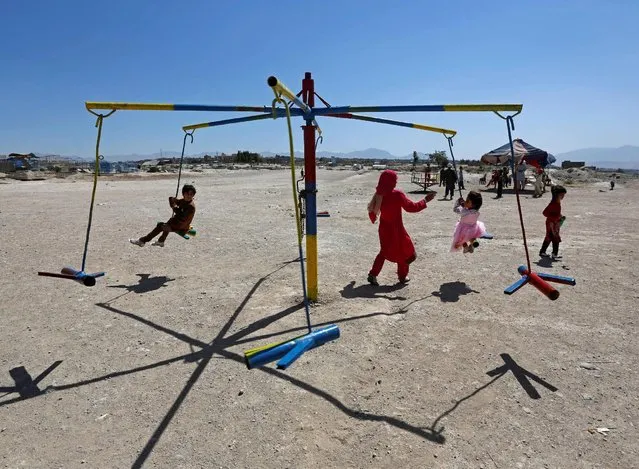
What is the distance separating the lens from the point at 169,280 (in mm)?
6473

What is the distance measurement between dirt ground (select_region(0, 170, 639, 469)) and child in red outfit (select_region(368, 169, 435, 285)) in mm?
432

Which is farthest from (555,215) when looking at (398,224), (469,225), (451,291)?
(398,224)

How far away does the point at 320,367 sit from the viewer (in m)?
3.75

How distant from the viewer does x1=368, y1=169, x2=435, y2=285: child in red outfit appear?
228 inches

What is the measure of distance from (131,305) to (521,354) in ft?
14.8

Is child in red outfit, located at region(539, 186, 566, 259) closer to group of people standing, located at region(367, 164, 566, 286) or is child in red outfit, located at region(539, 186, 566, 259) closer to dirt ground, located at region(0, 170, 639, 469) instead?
dirt ground, located at region(0, 170, 639, 469)

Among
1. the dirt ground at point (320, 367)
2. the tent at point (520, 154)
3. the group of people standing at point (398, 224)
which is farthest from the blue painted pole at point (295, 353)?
the tent at point (520, 154)

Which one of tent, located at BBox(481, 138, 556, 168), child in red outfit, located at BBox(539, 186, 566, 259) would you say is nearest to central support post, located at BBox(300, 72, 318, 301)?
child in red outfit, located at BBox(539, 186, 566, 259)

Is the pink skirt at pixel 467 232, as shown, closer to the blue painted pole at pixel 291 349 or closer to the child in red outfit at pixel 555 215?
the child in red outfit at pixel 555 215

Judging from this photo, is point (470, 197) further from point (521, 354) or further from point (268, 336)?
point (268, 336)

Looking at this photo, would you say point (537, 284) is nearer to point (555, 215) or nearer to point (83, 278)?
point (555, 215)

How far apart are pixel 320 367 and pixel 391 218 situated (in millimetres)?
2770

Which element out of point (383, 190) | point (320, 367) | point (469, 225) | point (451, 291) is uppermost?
point (383, 190)

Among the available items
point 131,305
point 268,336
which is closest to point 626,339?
point 268,336
